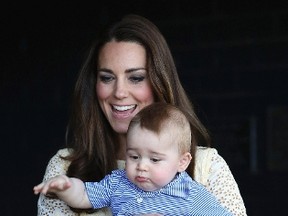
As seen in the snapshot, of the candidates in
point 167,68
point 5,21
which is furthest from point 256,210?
point 167,68

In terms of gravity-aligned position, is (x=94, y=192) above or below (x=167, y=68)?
below

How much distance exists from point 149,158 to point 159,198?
155 mm

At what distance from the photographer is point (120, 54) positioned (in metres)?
4.15

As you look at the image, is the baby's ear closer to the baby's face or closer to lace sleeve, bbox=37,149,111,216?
the baby's face

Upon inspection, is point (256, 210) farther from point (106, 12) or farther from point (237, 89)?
point (106, 12)

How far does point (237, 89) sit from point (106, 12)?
92 cm

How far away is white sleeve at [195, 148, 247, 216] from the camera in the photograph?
394 centimetres

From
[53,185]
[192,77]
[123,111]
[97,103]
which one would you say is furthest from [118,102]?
[192,77]

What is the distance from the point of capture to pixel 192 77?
257 inches

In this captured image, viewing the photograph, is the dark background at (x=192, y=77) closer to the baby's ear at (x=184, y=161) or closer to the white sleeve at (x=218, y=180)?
the white sleeve at (x=218, y=180)

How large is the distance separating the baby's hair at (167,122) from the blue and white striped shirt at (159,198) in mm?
131

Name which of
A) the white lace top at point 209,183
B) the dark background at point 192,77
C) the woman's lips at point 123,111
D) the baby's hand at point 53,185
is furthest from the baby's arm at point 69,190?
the dark background at point 192,77

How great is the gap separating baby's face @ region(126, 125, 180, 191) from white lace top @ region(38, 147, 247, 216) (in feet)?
1.17

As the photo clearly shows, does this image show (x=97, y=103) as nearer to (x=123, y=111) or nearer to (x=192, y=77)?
(x=123, y=111)
